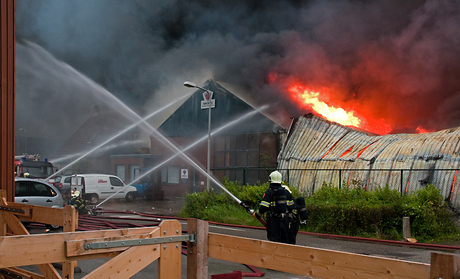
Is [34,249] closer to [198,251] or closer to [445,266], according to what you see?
[198,251]

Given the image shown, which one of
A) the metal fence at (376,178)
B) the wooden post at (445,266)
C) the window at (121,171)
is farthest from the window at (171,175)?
the wooden post at (445,266)

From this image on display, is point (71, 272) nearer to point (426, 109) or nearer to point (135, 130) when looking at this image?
point (426, 109)

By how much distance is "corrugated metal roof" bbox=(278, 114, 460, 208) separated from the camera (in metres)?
12.7

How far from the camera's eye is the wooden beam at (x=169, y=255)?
9.90ft

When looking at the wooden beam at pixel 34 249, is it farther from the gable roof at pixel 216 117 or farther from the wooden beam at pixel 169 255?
the gable roof at pixel 216 117

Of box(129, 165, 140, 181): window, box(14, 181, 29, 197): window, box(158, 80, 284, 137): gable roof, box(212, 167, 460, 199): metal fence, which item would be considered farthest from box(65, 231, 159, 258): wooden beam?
box(129, 165, 140, 181): window

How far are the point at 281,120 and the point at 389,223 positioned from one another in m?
11.9

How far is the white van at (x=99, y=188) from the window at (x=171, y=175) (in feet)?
14.9

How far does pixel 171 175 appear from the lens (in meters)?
28.1

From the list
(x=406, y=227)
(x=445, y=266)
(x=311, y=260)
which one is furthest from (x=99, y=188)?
(x=445, y=266)

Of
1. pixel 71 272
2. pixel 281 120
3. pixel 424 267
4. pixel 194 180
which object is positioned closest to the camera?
pixel 424 267

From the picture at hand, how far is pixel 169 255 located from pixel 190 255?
0.16 meters

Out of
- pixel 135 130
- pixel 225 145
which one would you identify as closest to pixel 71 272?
pixel 225 145

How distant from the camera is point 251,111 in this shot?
23578mm
